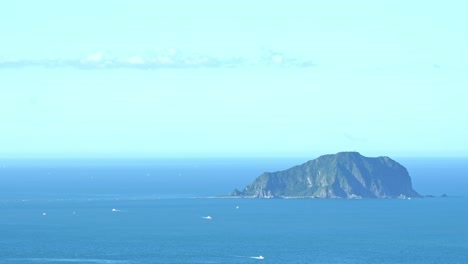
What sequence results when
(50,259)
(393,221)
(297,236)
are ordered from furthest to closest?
(393,221) < (297,236) < (50,259)

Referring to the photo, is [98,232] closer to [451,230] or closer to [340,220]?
[340,220]

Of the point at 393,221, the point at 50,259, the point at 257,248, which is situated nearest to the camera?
the point at 50,259

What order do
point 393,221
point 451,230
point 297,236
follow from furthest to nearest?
point 393,221, point 451,230, point 297,236

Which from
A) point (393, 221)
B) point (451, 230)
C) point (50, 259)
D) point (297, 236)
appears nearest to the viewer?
point (50, 259)

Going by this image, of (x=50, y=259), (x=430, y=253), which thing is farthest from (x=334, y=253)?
(x=50, y=259)

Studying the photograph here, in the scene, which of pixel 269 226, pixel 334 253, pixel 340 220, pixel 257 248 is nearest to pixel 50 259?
pixel 257 248

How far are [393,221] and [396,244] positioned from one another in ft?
119

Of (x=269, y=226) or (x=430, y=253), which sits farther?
(x=269, y=226)

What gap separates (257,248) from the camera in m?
153

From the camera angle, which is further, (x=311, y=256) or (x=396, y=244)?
(x=396, y=244)

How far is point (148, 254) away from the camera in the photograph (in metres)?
146

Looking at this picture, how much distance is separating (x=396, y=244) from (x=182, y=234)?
121ft

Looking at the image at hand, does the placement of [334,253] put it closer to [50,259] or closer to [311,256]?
[311,256]

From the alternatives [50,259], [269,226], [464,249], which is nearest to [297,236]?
[269,226]
